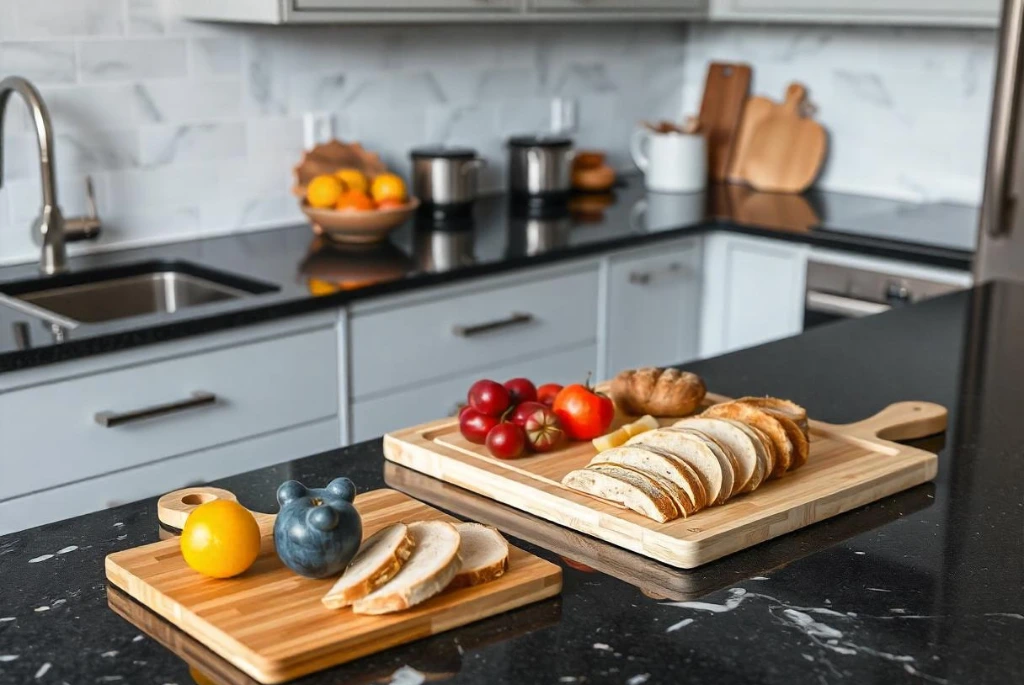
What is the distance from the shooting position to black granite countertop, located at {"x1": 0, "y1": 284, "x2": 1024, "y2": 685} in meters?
1.16

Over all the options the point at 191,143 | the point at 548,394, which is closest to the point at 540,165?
the point at 191,143

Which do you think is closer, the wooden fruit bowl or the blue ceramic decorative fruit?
the blue ceramic decorative fruit

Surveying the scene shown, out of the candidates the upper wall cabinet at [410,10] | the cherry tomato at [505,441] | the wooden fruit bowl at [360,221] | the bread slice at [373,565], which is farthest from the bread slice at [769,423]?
the upper wall cabinet at [410,10]

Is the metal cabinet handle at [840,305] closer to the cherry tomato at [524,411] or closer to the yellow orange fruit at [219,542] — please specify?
the cherry tomato at [524,411]

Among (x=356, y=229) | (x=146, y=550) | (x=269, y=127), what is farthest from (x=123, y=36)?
(x=146, y=550)

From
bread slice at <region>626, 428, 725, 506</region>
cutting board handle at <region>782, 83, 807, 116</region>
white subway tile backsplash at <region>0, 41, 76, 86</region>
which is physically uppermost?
white subway tile backsplash at <region>0, 41, 76, 86</region>

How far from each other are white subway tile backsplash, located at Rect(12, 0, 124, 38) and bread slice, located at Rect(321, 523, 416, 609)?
→ 1882 mm

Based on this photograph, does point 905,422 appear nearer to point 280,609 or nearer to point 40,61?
point 280,609

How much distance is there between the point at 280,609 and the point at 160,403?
4.16 feet

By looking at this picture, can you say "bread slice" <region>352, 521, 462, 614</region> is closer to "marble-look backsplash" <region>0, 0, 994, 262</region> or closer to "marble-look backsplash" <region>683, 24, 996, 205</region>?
"marble-look backsplash" <region>0, 0, 994, 262</region>

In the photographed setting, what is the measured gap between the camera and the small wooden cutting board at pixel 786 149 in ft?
12.7

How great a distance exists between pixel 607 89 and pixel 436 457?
8.49 feet

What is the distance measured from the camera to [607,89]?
158 inches

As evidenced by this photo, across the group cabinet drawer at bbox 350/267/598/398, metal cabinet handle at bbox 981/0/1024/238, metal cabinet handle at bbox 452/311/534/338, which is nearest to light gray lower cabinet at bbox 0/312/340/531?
cabinet drawer at bbox 350/267/598/398
